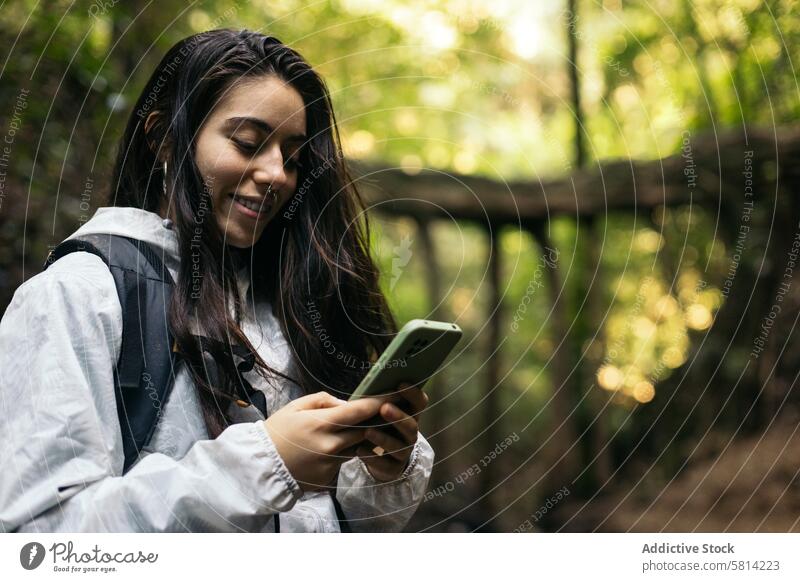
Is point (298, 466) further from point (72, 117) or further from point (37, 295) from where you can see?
Result: point (72, 117)

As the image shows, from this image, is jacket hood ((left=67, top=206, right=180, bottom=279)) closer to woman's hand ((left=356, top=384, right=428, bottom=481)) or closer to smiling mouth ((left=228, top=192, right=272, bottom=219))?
smiling mouth ((left=228, top=192, right=272, bottom=219))

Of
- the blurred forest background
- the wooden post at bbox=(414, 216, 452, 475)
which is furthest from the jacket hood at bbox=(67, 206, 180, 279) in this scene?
the wooden post at bbox=(414, 216, 452, 475)

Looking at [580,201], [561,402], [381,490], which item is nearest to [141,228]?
[381,490]

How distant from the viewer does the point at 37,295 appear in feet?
2.08

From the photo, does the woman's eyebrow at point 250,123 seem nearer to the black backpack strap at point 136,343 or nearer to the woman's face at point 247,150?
the woman's face at point 247,150

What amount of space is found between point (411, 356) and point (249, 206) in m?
0.24

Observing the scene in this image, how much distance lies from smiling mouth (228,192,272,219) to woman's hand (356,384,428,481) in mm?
227

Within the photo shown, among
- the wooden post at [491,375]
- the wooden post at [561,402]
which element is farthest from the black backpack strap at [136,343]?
the wooden post at [561,402]

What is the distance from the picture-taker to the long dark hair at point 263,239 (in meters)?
0.73

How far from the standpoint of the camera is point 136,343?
0.66m

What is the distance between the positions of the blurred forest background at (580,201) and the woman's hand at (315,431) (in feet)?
1.79
